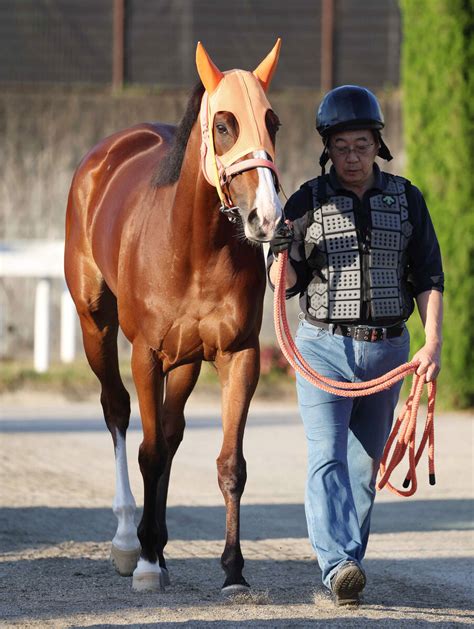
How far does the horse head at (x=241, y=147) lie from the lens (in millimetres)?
4719

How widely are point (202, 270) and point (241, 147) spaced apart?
25.6 inches

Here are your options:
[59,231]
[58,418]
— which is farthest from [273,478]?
[59,231]

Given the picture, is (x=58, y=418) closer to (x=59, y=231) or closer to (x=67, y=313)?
(x=67, y=313)

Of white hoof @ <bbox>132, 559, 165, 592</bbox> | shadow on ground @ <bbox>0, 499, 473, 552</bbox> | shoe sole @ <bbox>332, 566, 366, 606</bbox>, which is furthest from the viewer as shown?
shadow on ground @ <bbox>0, 499, 473, 552</bbox>

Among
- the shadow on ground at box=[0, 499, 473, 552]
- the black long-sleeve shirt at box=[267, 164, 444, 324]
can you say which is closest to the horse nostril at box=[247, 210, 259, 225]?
the black long-sleeve shirt at box=[267, 164, 444, 324]

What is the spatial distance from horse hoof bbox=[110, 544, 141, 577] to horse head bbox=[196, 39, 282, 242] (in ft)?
5.74

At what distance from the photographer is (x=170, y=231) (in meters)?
5.48

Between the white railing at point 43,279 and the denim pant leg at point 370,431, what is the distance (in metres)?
7.70

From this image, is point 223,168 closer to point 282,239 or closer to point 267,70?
point 282,239

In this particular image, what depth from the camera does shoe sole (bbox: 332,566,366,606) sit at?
4805 millimetres

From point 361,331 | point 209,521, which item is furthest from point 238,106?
point 209,521

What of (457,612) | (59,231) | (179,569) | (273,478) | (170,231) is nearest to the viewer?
(457,612)

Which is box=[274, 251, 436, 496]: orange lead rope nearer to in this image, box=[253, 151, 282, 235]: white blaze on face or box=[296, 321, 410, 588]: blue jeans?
box=[296, 321, 410, 588]: blue jeans

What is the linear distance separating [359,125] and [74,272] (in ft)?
8.28
